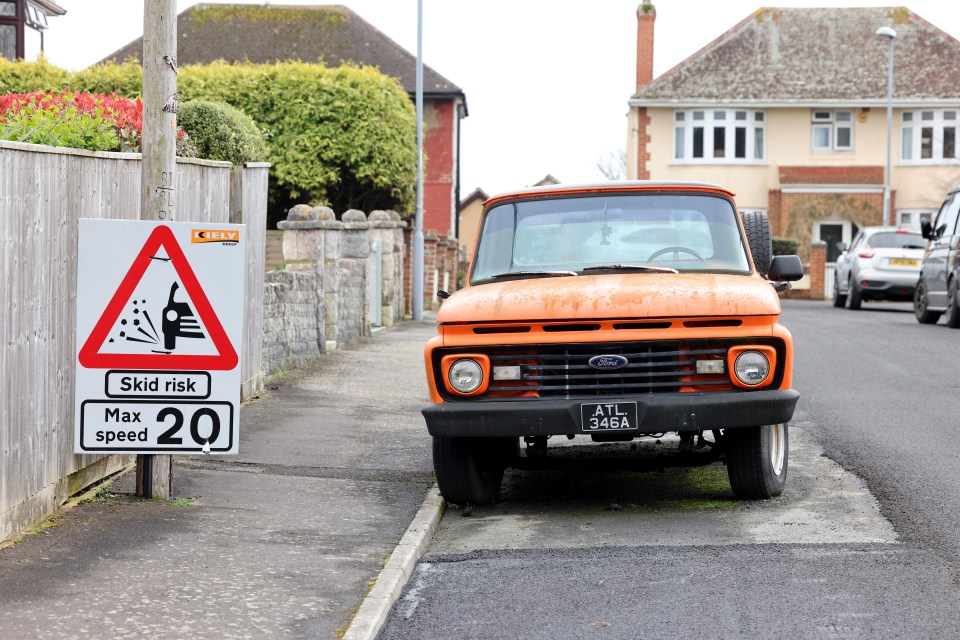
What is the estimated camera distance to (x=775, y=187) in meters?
49.5

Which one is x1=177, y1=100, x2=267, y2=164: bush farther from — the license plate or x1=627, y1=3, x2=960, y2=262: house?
x1=627, y1=3, x2=960, y2=262: house

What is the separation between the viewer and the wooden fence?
639 centimetres

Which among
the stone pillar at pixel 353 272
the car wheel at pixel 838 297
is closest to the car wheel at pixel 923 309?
the car wheel at pixel 838 297

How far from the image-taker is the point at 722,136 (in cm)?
4969

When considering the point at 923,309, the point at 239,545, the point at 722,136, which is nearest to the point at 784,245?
the point at 722,136

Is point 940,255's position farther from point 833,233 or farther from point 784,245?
point 833,233

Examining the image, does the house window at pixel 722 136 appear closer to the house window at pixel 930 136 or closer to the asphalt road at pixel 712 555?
the house window at pixel 930 136

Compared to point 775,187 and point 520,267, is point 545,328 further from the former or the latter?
point 775,187

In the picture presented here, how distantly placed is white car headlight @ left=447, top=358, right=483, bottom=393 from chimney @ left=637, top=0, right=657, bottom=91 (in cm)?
4465

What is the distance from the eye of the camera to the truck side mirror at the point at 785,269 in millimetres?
8836

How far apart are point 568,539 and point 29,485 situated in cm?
272

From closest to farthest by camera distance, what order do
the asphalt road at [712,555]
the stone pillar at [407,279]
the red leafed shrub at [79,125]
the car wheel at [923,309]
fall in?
1. the asphalt road at [712,555]
2. the red leafed shrub at [79,125]
3. the car wheel at [923,309]
4. the stone pillar at [407,279]

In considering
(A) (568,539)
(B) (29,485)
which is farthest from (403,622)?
(B) (29,485)

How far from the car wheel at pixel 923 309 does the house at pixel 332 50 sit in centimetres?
2593
